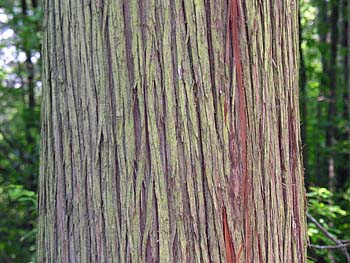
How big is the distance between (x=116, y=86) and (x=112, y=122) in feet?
0.39

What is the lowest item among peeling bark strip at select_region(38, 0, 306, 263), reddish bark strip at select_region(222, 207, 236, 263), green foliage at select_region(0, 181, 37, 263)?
green foliage at select_region(0, 181, 37, 263)

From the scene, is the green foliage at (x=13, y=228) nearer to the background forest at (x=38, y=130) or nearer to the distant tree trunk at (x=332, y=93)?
the background forest at (x=38, y=130)

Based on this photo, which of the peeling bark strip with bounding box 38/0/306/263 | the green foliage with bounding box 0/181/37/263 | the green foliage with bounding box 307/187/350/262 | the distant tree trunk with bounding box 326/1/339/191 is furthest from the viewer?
the distant tree trunk with bounding box 326/1/339/191

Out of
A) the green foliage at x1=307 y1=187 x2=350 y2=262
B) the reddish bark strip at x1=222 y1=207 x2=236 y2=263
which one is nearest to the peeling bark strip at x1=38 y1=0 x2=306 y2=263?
the reddish bark strip at x1=222 y1=207 x2=236 y2=263

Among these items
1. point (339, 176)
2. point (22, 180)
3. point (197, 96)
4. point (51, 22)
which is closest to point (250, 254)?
point (197, 96)

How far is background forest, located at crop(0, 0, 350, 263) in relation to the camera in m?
5.05

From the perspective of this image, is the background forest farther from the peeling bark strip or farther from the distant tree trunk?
the peeling bark strip

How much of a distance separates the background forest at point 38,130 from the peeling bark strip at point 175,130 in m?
2.05

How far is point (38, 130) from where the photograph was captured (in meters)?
6.27

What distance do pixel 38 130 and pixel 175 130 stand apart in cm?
497

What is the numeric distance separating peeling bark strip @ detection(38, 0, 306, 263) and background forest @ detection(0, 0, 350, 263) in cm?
205

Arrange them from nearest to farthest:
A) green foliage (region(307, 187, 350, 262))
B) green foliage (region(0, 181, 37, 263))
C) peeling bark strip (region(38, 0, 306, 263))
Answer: peeling bark strip (region(38, 0, 306, 263)) < green foliage (region(307, 187, 350, 262)) < green foliage (region(0, 181, 37, 263))

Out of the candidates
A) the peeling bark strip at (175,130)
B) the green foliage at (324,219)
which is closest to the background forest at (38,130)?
the green foliage at (324,219)

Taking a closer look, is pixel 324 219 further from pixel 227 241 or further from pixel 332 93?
pixel 227 241
